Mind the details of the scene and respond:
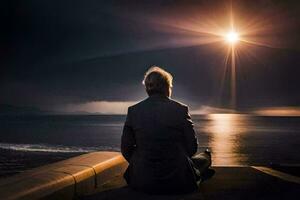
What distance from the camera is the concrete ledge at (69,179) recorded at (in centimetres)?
364

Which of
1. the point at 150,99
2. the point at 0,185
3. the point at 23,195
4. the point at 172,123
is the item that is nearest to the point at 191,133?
the point at 172,123

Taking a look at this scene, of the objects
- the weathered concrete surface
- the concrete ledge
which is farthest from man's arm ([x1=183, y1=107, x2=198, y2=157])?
the concrete ledge

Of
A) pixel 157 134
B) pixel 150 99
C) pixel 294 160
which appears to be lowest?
pixel 294 160

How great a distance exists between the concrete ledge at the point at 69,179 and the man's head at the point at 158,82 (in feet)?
5.13

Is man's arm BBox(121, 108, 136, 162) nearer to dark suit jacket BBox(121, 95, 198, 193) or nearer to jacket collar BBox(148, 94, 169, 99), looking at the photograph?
dark suit jacket BBox(121, 95, 198, 193)

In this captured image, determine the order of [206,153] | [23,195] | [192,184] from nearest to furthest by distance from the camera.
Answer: [23,195]
[192,184]
[206,153]

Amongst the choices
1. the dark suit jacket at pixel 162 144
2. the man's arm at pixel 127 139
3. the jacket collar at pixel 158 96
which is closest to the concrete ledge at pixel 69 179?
the man's arm at pixel 127 139

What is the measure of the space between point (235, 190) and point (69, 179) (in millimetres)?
2335

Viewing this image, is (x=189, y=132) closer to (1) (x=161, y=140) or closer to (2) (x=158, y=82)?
(1) (x=161, y=140)

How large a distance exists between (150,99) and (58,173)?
5.17 feet

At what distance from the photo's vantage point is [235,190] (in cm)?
485

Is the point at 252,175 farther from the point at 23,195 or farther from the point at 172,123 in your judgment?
the point at 23,195

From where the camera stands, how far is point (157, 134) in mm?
4227

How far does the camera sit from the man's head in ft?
14.2
